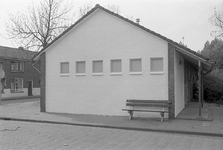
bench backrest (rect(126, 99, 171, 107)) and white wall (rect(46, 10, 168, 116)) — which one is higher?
white wall (rect(46, 10, 168, 116))

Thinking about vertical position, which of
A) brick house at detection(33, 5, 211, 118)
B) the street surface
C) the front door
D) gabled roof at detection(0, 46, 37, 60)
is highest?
gabled roof at detection(0, 46, 37, 60)

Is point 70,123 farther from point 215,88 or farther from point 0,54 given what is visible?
point 0,54

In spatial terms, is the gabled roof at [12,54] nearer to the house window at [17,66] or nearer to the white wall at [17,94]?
the house window at [17,66]

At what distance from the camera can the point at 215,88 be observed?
81.6 ft

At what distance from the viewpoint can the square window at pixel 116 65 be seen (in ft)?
45.4

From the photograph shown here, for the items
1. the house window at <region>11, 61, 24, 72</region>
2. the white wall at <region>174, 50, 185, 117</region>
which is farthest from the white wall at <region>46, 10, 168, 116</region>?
the house window at <region>11, 61, 24, 72</region>

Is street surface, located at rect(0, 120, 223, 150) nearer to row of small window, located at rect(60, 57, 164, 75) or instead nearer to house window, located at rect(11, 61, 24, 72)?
row of small window, located at rect(60, 57, 164, 75)

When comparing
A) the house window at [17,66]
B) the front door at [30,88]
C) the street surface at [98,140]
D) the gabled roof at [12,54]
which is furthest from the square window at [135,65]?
the front door at [30,88]

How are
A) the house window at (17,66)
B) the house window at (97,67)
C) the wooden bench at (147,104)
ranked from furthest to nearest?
the house window at (17,66), the house window at (97,67), the wooden bench at (147,104)

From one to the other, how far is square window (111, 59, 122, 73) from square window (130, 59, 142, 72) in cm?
65

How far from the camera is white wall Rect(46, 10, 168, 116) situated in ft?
42.7

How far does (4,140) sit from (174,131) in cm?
605

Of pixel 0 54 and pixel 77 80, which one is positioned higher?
pixel 0 54

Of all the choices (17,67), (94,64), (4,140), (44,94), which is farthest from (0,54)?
(4,140)
